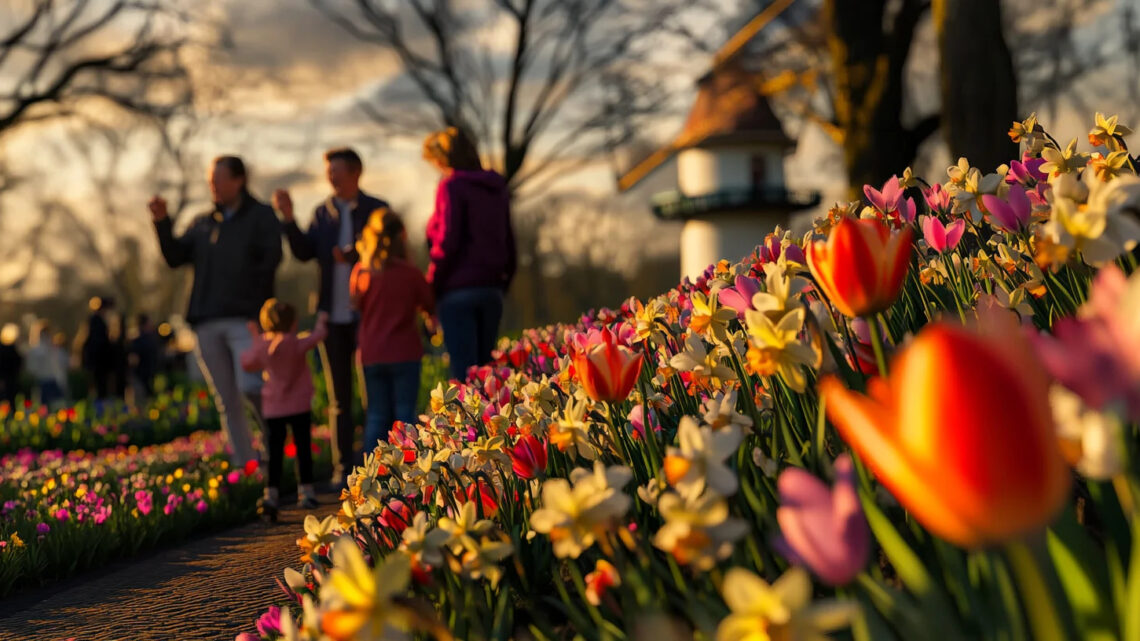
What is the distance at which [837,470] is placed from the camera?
3.65 ft

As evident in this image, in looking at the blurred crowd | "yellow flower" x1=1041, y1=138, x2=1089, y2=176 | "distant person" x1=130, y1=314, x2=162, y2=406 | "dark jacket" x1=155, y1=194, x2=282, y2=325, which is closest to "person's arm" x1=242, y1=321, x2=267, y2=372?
"dark jacket" x1=155, y1=194, x2=282, y2=325

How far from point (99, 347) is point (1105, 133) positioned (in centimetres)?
1963

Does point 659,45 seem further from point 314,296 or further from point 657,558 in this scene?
point 657,558

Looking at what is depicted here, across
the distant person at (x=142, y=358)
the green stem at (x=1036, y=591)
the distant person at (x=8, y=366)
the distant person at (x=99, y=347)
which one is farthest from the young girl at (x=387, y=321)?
the distant person at (x=142, y=358)

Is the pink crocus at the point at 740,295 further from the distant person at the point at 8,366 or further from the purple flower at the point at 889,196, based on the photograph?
the distant person at the point at 8,366

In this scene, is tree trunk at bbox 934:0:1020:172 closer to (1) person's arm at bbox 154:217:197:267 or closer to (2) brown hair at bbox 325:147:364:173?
(2) brown hair at bbox 325:147:364:173

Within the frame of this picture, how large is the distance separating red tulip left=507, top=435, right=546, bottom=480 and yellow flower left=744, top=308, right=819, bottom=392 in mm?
840

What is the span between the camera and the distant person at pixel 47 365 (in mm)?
18234

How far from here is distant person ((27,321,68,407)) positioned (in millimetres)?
18234

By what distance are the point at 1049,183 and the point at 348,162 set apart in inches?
189

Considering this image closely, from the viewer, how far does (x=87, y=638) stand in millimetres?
3441

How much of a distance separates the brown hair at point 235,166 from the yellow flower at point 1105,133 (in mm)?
5486

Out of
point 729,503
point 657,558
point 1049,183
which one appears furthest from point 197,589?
point 1049,183

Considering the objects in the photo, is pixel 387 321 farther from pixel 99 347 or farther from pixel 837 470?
pixel 99 347
